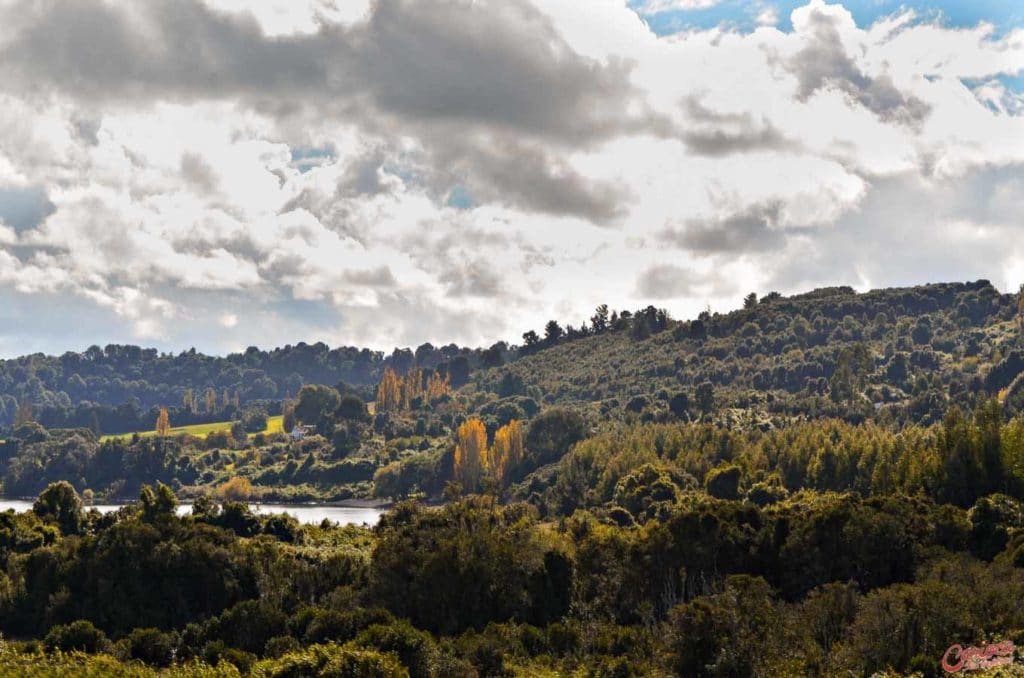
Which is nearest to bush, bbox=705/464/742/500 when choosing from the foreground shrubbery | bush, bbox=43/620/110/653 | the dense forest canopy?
the dense forest canopy

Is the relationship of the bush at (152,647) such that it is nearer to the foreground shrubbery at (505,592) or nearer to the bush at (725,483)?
the foreground shrubbery at (505,592)

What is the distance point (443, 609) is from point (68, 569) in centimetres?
3557

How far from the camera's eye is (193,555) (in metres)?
94.4

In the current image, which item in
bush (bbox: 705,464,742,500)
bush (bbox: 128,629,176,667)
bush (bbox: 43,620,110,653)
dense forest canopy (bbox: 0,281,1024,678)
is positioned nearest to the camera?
dense forest canopy (bbox: 0,281,1024,678)

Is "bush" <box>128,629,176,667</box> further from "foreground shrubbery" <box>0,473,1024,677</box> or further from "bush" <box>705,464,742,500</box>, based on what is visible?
"bush" <box>705,464,742,500</box>

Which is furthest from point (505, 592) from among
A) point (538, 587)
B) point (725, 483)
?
point (725, 483)

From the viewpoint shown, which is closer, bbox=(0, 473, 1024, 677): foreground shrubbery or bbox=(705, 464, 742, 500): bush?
bbox=(0, 473, 1024, 677): foreground shrubbery

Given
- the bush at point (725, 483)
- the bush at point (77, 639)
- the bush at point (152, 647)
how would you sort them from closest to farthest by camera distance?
the bush at point (152, 647)
the bush at point (77, 639)
the bush at point (725, 483)

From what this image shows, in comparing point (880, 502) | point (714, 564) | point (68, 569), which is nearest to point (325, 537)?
point (68, 569)

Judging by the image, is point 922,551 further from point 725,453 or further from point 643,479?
point 725,453

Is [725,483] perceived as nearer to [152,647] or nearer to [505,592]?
[505,592]

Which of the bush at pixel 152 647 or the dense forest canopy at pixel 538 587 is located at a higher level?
the dense forest canopy at pixel 538 587

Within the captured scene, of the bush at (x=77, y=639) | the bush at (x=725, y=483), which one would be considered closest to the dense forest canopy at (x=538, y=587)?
the bush at (x=77, y=639)

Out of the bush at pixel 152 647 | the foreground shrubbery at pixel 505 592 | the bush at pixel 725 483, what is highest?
the bush at pixel 725 483
